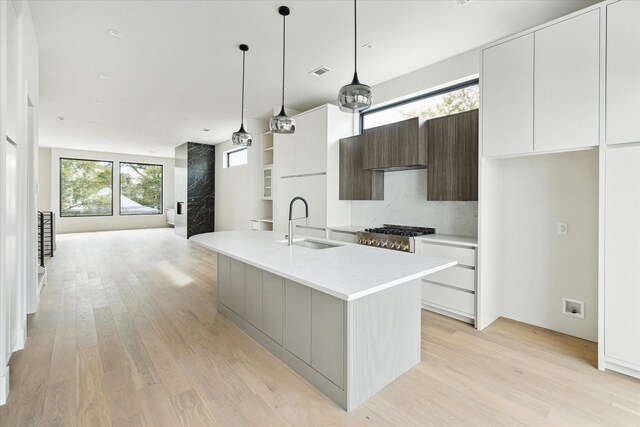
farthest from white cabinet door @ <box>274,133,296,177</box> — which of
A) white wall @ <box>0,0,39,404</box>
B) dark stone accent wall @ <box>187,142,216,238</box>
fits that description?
dark stone accent wall @ <box>187,142,216,238</box>

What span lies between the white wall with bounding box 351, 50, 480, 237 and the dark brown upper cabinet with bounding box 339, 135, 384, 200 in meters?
0.17

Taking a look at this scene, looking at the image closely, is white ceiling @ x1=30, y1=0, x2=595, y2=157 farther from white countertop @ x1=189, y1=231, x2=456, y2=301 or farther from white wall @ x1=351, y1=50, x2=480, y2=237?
white countertop @ x1=189, y1=231, x2=456, y2=301

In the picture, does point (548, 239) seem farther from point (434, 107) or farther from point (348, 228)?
point (348, 228)

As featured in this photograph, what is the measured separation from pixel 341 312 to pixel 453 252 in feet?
5.86

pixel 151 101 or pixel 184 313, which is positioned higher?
pixel 151 101

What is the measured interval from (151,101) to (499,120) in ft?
17.4

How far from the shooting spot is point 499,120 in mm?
2785

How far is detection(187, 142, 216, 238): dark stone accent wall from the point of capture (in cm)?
925

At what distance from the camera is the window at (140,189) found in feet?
37.3

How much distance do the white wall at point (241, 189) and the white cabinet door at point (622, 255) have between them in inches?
208

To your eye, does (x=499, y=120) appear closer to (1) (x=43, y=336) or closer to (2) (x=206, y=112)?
(1) (x=43, y=336)

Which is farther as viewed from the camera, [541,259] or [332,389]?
[541,259]

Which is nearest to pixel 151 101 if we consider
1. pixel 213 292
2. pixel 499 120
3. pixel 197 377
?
pixel 213 292

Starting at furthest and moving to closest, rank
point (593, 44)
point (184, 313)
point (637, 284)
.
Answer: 1. point (184, 313)
2. point (593, 44)
3. point (637, 284)
